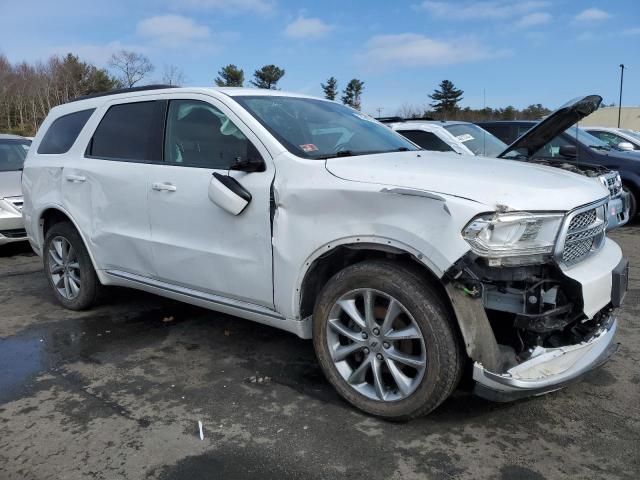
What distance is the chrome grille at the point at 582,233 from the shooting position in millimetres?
2781

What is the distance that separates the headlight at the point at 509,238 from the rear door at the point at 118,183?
2.45 meters

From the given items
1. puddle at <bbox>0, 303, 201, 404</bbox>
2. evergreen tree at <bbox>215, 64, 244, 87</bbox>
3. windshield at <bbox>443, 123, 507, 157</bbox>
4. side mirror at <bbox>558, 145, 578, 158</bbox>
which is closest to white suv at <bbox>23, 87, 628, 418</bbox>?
puddle at <bbox>0, 303, 201, 404</bbox>

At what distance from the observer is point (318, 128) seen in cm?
387

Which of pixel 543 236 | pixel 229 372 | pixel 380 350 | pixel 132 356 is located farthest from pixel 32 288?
pixel 543 236

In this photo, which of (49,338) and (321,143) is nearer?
(321,143)

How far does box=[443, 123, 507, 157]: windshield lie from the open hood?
10.2ft

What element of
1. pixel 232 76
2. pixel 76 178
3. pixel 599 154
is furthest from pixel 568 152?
pixel 232 76

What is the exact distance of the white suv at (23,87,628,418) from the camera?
2713 mm

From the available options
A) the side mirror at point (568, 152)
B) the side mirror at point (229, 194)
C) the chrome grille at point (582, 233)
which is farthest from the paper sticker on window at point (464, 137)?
the side mirror at point (229, 194)

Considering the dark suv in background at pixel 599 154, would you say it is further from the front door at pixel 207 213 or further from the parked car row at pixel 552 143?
the front door at pixel 207 213

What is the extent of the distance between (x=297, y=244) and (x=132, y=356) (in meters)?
1.73

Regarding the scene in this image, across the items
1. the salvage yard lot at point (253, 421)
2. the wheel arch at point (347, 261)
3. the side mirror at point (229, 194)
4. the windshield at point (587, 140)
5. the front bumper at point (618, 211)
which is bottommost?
the salvage yard lot at point (253, 421)

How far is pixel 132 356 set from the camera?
4.13m

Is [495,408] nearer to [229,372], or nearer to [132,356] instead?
[229,372]
